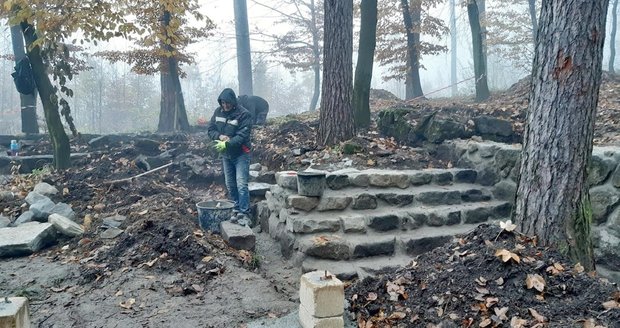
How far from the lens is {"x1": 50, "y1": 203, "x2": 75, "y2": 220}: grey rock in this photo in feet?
19.5

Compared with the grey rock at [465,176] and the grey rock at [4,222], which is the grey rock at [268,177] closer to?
the grey rock at [465,176]

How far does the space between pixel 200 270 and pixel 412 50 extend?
1199 cm

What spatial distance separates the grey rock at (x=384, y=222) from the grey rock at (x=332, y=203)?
381mm

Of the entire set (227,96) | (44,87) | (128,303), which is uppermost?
(44,87)

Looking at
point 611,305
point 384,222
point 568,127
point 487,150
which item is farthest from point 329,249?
point 487,150

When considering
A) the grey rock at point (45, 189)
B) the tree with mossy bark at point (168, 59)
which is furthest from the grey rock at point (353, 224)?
the tree with mossy bark at point (168, 59)

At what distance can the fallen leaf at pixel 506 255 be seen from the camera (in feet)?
9.22

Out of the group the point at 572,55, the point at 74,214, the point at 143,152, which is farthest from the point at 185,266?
the point at 143,152

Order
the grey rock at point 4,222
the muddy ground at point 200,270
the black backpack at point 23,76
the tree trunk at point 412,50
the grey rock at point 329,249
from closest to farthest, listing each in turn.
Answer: the muddy ground at point 200,270, the grey rock at point 329,249, the grey rock at point 4,222, the black backpack at point 23,76, the tree trunk at point 412,50

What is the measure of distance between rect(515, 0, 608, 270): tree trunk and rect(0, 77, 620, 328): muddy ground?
0.33m

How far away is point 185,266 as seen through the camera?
14.3 ft

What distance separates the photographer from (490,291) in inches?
107

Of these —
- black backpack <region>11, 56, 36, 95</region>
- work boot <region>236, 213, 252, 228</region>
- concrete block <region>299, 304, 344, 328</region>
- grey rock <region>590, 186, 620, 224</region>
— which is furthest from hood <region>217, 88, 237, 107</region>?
black backpack <region>11, 56, 36, 95</region>

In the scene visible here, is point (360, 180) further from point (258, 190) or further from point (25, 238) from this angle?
point (25, 238)
